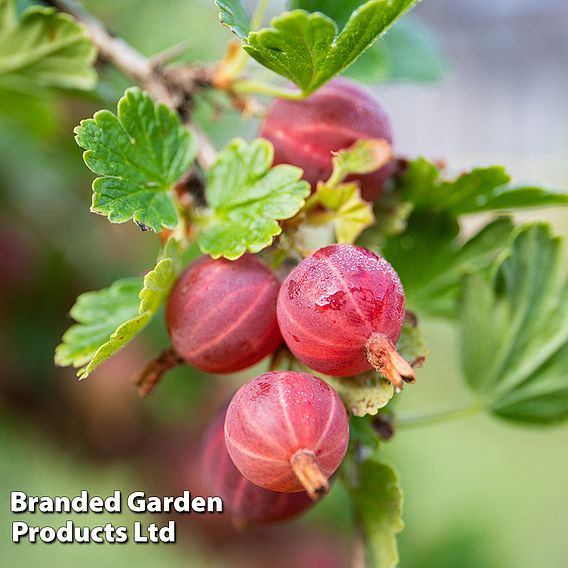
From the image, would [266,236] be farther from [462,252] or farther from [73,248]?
[73,248]

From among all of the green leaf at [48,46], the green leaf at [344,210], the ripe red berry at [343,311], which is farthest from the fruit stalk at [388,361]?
the green leaf at [48,46]

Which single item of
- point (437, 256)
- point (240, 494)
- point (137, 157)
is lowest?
point (240, 494)

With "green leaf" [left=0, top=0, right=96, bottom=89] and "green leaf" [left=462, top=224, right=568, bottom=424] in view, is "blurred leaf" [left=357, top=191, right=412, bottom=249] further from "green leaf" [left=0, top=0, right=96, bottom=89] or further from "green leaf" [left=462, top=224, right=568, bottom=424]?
"green leaf" [left=0, top=0, right=96, bottom=89]

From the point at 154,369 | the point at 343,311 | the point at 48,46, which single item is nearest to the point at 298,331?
the point at 343,311

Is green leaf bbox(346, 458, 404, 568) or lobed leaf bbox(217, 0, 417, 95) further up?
lobed leaf bbox(217, 0, 417, 95)

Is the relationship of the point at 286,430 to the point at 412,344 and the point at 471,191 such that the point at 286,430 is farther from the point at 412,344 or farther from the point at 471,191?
the point at 471,191

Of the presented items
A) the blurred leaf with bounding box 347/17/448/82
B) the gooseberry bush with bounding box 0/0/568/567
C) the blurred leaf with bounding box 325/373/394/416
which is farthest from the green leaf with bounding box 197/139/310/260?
the blurred leaf with bounding box 347/17/448/82
